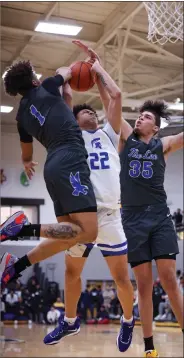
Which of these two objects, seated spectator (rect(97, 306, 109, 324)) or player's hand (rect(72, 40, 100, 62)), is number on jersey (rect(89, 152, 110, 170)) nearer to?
player's hand (rect(72, 40, 100, 62))

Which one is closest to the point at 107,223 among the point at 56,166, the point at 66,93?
the point at 56,166

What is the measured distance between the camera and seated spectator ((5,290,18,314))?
74.1 feet

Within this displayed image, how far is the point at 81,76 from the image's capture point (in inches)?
202

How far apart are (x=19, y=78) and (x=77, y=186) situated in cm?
107

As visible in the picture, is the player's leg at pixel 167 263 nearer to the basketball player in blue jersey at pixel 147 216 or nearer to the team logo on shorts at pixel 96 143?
the basketball player in blue jersey at pixel 147 216

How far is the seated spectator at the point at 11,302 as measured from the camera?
22600 millimetres

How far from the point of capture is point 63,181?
4.63m

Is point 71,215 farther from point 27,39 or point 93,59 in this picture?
point 27,39

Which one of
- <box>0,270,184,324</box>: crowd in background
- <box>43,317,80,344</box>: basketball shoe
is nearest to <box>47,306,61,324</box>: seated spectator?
<box>0,270,184,324</box>: crowd in background

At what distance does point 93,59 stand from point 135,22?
1045 cm

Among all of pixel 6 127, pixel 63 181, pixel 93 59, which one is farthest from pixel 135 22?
pixel 63 181

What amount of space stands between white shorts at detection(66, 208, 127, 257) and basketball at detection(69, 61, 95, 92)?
1127 millimetres

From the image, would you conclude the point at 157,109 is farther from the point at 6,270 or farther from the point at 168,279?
the point at 6,270

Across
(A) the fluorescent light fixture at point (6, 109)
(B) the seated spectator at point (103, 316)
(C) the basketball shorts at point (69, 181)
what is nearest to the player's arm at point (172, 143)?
(C) the basketball shorts at point (69, 181)
